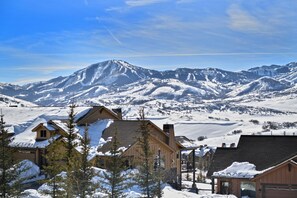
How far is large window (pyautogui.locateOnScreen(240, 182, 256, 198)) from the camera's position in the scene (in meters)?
29.2

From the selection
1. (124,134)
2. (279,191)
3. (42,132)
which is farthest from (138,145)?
(279,191)

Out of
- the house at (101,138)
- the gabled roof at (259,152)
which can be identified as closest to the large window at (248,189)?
the gabled roof at (259,152)

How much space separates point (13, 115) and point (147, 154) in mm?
33081

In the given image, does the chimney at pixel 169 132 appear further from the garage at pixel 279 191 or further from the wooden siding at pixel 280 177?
the garage at pixel 279 191

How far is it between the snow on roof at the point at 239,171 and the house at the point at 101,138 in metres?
6.06

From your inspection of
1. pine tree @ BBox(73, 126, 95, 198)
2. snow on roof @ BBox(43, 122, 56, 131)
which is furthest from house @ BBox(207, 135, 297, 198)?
snow on roof @ BBox(43, 122, 56, 131)

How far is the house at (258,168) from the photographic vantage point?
91.8 ft

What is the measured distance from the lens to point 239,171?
29.8 metres

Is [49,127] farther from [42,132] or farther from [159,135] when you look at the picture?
[159,135]

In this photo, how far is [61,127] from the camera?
123 feet

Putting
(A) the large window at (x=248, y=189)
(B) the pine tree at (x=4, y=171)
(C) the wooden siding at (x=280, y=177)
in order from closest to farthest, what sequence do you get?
(B) the pine tree at (x=4, y=171), (C) the wooden siding at (x=280, y=177), (A) the large window at (x=248, y=189)

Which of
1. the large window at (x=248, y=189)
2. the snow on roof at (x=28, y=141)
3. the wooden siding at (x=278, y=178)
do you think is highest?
the snow on roof at (x=28, y=141)

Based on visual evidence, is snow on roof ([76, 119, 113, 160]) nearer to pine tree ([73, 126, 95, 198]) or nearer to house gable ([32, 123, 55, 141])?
house gable ([32, 123, 55, 141])

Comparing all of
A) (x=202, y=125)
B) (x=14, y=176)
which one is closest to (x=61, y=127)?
(x=14, y=176)
